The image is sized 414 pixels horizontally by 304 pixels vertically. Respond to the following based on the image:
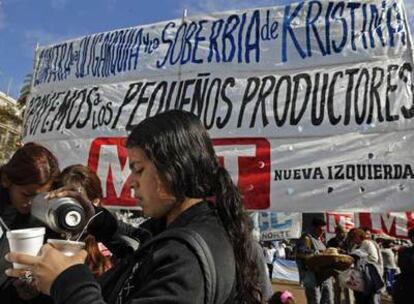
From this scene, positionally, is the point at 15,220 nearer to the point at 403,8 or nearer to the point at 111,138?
the point at 111,138

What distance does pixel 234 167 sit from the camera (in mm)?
3812

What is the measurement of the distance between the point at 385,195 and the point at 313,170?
0.49 metres

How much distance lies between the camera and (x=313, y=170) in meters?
3.52

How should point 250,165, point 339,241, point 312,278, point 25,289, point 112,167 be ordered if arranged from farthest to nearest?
point 339,241 < point 312,278 < point 112,167 < point 250,165 < point 25,289

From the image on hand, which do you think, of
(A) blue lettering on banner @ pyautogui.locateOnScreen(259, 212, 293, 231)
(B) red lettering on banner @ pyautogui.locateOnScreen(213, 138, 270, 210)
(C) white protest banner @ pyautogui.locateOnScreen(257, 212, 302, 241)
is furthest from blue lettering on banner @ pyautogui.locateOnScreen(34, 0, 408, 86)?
(A) blue lettering on banner @ pyautogui.locateOnScreen(259, 212, 293, 231)

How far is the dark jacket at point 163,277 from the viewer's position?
1.21 m

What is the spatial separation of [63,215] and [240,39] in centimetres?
285

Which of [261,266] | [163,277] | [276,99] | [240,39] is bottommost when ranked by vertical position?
[261,266]

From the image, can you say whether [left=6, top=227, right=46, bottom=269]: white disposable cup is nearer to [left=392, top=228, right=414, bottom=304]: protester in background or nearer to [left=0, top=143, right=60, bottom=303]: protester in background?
[left=0, top=143, right=60, bottom=303]: protester in background

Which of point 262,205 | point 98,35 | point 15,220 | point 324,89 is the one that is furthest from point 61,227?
point 98,35

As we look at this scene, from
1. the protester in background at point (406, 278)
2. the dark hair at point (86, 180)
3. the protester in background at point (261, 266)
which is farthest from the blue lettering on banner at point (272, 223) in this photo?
the dark hair at point (86, 180)

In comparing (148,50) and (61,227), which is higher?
(148,50)

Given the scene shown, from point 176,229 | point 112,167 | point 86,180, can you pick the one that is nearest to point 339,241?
point 112,167

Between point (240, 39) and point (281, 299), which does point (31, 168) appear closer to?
point (240, 39)
